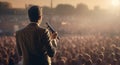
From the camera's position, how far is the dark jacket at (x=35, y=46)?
Result: 4.58 m

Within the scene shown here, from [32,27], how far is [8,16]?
39.0 meters

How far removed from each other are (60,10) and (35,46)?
153 feet

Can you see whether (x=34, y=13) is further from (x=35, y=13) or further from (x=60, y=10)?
(x=60, y=10)

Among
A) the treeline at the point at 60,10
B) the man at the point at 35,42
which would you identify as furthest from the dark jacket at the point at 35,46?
the treeline at the point at 60,10

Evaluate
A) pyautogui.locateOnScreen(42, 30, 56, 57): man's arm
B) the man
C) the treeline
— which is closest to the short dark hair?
the man

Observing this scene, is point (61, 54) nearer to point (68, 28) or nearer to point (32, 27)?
point (32, 27)

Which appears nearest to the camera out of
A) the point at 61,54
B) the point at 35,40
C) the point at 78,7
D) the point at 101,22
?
the point at 35,40

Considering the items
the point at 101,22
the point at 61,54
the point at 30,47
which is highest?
the point at 30,47

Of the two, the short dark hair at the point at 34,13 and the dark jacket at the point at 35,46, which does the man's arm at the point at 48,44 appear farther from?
the short dark hair at the point at 34,13

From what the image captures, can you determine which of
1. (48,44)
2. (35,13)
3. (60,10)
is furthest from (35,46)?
(60,10)

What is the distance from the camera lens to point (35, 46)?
4.66 metres

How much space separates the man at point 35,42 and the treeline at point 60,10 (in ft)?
129

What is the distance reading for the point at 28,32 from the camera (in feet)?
15.6

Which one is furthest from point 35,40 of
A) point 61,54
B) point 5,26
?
point 5,26
